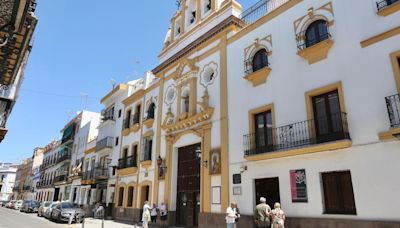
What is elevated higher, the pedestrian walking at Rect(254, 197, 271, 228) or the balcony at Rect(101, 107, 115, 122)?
the balcony at Rect(101, 107, 115, 122)

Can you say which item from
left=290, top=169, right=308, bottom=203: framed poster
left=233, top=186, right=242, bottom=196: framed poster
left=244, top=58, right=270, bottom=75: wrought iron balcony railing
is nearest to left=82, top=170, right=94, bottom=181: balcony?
left=233, top=186, right=242, bottom=196: framed poster

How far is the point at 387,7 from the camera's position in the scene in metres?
9.80

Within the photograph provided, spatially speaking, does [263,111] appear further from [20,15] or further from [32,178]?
[32,178]

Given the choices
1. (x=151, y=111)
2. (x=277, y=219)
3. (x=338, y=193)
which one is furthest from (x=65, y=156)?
(x=338, y=193)

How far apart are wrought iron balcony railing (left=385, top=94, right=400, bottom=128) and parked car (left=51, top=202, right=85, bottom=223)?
62.0 feet

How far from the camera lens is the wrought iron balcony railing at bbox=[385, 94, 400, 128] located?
8.92 metres

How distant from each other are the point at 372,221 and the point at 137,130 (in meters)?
17.6

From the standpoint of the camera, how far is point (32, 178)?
201ft

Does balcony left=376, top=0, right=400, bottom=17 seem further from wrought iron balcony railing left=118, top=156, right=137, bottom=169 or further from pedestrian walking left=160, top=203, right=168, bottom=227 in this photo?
wrought iron balcony railing left=118, top=156, right=137, bottom=169

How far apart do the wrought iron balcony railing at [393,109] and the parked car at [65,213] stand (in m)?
18.9

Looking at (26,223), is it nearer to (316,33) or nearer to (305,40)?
(305,40)

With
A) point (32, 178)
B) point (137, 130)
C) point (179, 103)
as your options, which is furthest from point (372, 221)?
point (32, 178)

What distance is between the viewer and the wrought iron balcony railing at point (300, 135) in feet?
34.4

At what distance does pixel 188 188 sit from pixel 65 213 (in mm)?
9977
